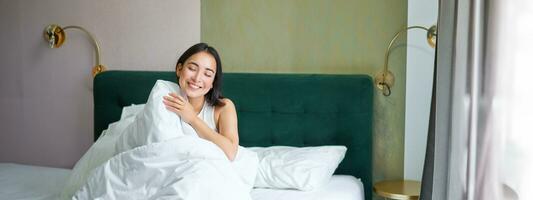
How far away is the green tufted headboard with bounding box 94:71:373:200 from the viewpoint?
2947 mm

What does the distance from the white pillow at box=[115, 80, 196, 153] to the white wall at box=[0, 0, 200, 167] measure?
40.9 inches

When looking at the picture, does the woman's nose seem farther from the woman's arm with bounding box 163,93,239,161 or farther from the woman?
the woman's arm with bounding box 163,93,239,161

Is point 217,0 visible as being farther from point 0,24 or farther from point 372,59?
point 0,24

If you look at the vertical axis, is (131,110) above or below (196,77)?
below

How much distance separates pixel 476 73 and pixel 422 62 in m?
1.00

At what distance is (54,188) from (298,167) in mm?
1279

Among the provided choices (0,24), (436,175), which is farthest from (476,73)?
(0,24)

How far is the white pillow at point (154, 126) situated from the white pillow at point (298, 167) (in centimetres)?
50

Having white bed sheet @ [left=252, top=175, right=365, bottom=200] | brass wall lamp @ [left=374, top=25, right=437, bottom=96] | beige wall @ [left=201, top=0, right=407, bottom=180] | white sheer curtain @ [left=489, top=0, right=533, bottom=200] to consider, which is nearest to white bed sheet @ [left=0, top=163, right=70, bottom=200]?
white bed sheet @ [left=252, top=175, right=365, bottom=200]

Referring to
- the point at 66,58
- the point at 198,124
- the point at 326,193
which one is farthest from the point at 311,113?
the point at 66,58

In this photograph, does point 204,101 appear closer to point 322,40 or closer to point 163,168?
point 163,168

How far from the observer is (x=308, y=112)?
300cm

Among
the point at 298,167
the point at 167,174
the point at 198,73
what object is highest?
the point at 198,73

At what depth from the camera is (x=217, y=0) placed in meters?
3.28
